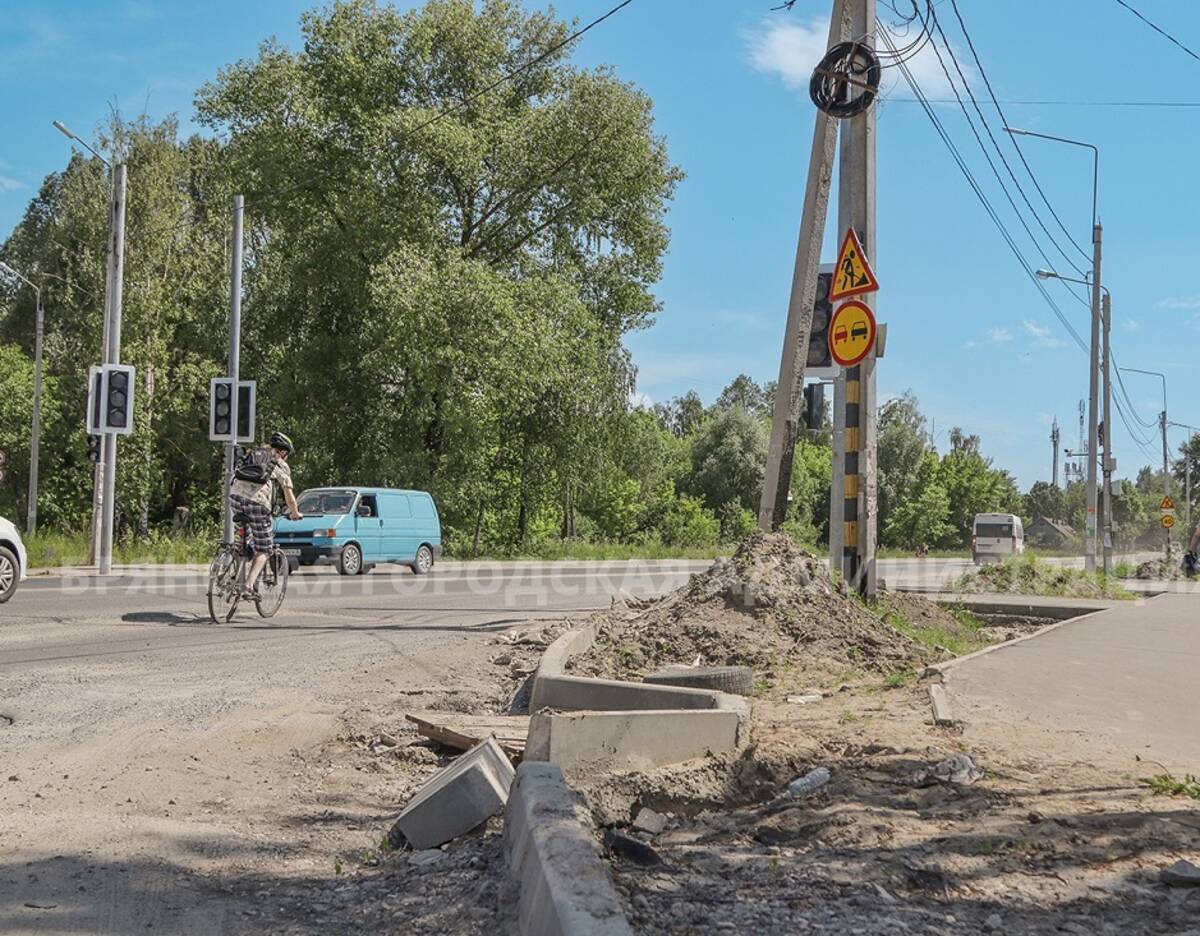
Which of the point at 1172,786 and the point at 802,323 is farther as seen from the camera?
the point at 802,323

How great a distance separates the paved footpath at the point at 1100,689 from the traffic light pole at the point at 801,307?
9.81 feet

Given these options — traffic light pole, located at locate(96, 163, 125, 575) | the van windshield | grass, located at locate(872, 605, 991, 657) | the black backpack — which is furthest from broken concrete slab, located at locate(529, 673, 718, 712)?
the van windshield

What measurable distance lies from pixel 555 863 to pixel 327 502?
21.6 meters

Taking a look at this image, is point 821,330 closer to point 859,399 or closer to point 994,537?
point 859,399

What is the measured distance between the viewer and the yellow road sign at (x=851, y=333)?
10680 millimetres

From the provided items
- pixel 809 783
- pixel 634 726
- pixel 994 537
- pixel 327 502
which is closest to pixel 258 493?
pixel 634 726

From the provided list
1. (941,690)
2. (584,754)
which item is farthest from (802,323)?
(584,754)

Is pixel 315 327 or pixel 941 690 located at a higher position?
pixel 315 327

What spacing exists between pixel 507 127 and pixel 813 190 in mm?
24072

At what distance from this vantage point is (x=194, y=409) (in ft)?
129

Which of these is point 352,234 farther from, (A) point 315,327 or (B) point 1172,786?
(B) point 1172,786

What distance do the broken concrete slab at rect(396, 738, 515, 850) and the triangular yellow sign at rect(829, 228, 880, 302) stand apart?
289 inches

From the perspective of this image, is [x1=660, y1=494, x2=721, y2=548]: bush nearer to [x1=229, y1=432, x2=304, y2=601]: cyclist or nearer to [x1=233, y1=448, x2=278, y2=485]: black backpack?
[x1=229, y1=432, x2=304, y2=601]: cyclist

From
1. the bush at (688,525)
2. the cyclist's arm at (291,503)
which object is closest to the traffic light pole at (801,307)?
the cyclist's arm at (291,503)
